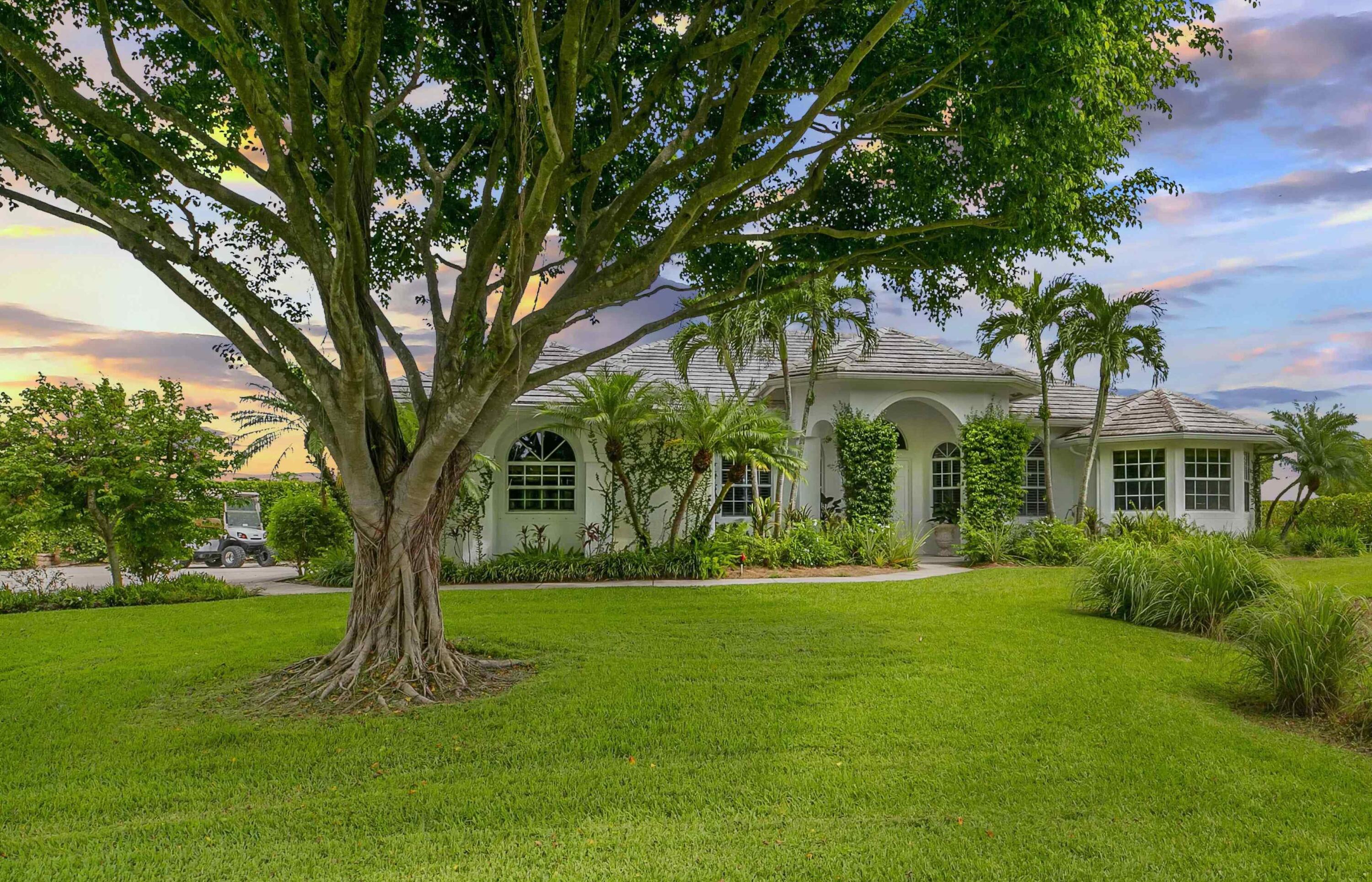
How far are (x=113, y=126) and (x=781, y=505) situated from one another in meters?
14.8

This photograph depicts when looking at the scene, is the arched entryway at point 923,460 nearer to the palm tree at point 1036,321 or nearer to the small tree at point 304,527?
the palm tree at point 1036,321

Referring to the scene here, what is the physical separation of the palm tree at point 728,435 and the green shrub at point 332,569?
631 cm

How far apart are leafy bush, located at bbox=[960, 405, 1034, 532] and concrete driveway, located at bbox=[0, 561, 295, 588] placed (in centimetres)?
1527

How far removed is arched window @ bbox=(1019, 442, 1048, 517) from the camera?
73.7 ft

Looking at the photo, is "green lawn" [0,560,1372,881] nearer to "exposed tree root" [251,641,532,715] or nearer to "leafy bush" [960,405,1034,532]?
"exposed tree root" [251,641,532,715]

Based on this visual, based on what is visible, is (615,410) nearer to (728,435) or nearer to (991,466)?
(728,435)

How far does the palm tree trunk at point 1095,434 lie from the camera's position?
1936 centimetres

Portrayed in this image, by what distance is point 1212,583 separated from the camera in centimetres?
1039

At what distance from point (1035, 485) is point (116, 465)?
68.1 feet

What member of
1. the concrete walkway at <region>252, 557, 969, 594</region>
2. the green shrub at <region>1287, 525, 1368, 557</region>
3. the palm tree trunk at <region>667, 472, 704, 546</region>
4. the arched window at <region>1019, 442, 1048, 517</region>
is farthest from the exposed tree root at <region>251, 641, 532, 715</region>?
the green shrub at <region>1287, 525, 1368, 557</region>

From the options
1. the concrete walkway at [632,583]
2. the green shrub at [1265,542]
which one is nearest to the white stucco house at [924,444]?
the green shrub at [1265,542]

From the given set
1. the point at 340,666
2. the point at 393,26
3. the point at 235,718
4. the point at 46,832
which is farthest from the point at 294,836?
the point at 393,26

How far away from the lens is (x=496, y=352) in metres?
6.78

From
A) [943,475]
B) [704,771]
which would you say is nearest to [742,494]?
[943,475]
